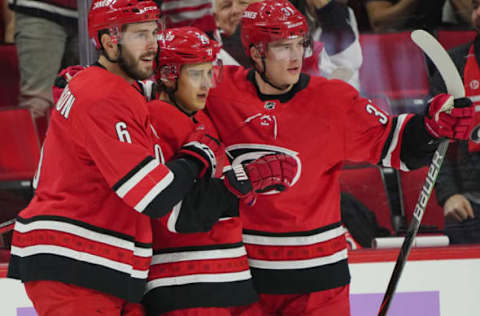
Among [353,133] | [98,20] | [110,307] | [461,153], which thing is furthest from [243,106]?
[461,153]

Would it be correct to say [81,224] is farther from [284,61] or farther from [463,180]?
[463,180]

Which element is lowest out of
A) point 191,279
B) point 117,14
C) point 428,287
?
point 428,287

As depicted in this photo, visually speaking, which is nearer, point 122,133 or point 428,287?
point 122,133

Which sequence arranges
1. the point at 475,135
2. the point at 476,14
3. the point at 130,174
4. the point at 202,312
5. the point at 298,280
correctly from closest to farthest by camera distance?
the point at 130,174 < the point at 202,312 < the point at 298,280 < the point at 475,135 < the point at 476,14

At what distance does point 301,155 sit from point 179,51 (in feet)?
1.34

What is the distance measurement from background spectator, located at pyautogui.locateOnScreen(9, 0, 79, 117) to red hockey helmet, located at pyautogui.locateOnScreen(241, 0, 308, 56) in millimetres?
707

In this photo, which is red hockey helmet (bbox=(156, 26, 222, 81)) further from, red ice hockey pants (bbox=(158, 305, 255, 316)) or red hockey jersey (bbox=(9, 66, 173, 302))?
red ice hockey pants (bbox=(158, 305, 255, 316))

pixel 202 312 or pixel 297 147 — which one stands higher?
pixel 297 147

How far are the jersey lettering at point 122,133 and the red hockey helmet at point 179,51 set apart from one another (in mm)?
285

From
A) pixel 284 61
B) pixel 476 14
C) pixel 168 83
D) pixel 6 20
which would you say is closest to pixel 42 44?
pixel 6 20

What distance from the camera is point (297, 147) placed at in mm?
2037

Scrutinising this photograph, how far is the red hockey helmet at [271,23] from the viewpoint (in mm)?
2031

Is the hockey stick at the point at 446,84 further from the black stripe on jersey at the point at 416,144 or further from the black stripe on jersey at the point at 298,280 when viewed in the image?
the black stripe on jersey at the point at 298,280

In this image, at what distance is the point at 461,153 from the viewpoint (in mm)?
2713
